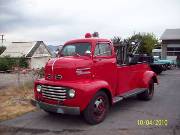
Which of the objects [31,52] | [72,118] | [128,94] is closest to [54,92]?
[72,118]

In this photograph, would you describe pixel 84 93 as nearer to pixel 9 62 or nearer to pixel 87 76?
pixel 87 76

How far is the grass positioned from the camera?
9.27 meters

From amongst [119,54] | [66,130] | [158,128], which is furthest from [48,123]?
[119,54]

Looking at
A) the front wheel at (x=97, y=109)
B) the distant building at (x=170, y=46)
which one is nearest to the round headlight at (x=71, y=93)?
the front wheel at (x=97, y=109)

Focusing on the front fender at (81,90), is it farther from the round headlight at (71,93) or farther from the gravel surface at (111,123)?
the gravel surface at (111,123)

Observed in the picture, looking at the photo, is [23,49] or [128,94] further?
[23,49]

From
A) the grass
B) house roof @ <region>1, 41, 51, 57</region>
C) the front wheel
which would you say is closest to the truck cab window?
the front wheel

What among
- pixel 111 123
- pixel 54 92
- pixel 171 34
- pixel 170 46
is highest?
pixel 171 34

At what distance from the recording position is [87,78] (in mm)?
8133

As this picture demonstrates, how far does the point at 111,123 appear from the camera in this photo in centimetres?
812

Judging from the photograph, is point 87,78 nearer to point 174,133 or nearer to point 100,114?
point 100,114

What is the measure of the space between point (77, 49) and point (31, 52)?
22.3 metres

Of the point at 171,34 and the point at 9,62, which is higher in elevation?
the point at 171,34

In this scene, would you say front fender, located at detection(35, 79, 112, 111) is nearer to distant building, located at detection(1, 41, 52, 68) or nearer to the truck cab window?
the truck cab window
